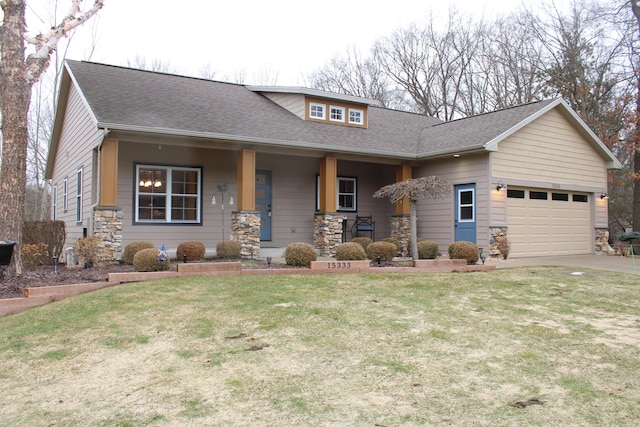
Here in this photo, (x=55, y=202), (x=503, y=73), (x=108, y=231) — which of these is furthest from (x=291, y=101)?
(x=503, y=73)

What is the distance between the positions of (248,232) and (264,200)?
101 inches

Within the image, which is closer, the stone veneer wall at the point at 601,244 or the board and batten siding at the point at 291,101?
the board and batten siding at the point at 291,101

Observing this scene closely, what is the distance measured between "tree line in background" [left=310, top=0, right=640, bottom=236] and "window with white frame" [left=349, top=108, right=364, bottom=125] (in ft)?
33.5

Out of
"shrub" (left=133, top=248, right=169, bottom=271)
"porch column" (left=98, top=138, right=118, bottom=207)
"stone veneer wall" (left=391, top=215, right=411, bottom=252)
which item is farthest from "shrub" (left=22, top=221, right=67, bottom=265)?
"stone veneer wall" (left=391, top=215, right=411, bottom=252)

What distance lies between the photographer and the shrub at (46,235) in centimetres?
1130

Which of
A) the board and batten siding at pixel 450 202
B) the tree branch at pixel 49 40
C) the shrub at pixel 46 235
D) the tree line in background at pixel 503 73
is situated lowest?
the shrub at pixel 46 235

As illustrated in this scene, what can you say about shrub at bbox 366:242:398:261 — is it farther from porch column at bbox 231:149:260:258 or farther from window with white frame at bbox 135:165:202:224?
window with white frame at bbox 135:165:202:224

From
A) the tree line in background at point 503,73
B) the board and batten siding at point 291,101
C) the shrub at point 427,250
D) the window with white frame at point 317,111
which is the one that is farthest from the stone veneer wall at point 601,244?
→ the board and batten siding at point 291,101

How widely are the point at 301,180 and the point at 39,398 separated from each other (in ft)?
Result: 35.9

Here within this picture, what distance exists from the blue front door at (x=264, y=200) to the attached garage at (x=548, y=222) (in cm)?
649

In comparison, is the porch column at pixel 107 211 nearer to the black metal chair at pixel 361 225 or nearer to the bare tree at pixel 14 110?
the bare tree at pixel 14 110

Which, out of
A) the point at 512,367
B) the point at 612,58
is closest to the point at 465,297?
the point at 512,367

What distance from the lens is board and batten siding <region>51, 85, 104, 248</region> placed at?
36.0 ft

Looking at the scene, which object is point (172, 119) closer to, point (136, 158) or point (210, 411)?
point (136, 158)
